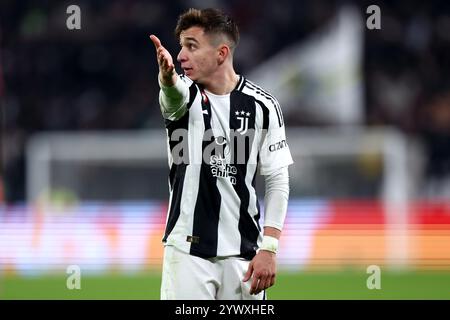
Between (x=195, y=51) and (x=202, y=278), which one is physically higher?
(x=195, y=51)

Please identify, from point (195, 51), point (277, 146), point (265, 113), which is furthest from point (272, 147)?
point (195, 51)

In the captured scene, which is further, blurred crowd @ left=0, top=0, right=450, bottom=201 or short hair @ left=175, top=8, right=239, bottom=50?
blurred crowd @ left=0, top=0, right=450, bottom=201

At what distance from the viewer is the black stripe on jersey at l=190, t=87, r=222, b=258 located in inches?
189

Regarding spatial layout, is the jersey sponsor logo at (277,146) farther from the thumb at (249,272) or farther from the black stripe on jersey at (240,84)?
the thumb at (249,272)

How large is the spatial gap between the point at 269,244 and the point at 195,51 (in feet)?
3.17

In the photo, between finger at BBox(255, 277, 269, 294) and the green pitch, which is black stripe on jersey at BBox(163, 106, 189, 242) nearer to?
finger at BBox(255, 277, 269, 294)

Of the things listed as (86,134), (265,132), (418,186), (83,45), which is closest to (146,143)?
(86,134)

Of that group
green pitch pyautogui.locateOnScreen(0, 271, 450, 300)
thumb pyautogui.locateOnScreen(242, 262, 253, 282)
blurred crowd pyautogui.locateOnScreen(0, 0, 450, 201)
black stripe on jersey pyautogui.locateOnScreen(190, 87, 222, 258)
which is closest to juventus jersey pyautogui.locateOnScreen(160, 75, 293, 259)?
black stripe on jersey pyautogui.locateOnScreen(190, 87, 222, 258)

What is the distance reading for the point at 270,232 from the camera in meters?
4.87

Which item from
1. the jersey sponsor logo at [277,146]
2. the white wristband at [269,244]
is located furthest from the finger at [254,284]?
the jersey sponsor logo at [277,146]

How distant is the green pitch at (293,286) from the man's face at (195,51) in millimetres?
5036

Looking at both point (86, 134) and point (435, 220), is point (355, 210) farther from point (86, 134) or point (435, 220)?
point (86, 134)

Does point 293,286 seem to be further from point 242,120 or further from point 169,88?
point 169,88

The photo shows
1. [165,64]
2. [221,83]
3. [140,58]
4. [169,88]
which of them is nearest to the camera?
[165,64]
